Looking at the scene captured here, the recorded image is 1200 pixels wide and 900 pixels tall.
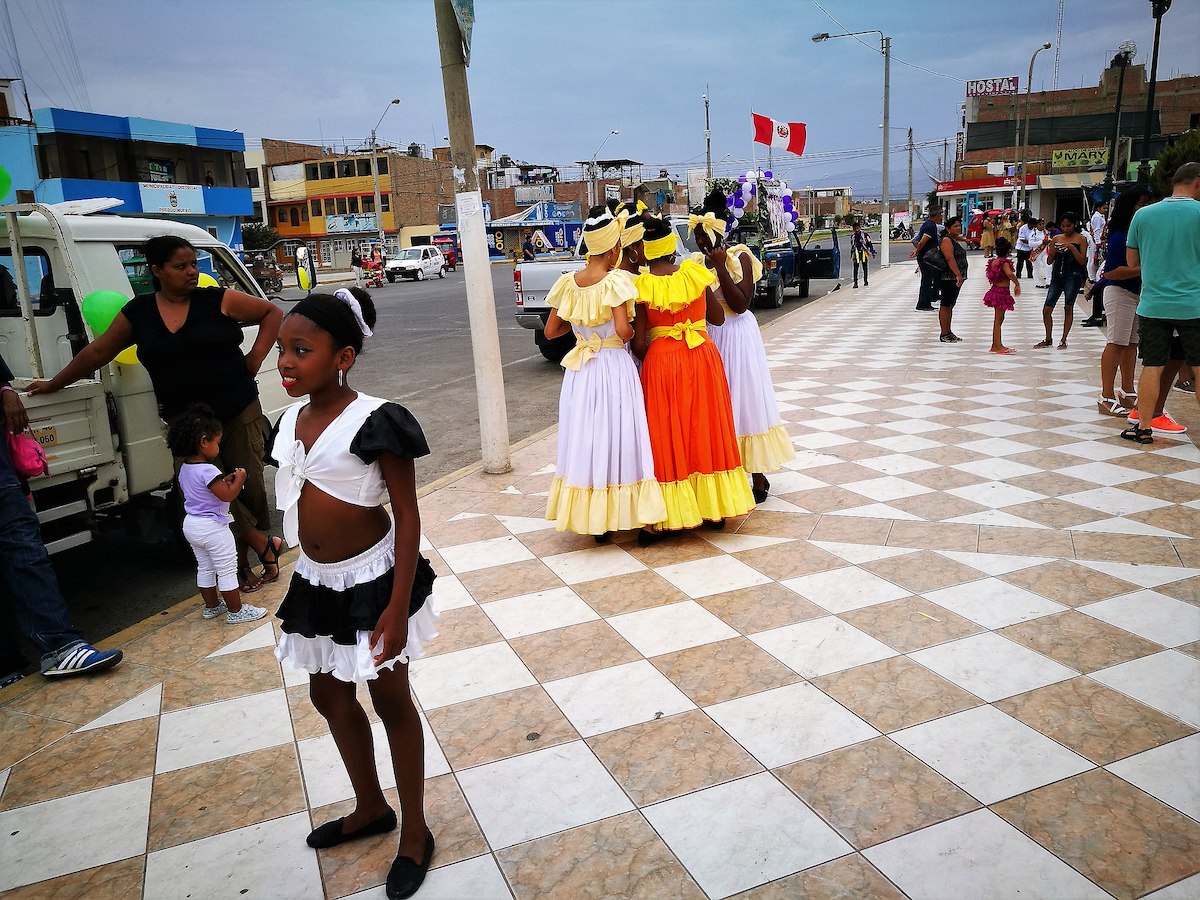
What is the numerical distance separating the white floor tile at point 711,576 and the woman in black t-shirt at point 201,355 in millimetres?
2304

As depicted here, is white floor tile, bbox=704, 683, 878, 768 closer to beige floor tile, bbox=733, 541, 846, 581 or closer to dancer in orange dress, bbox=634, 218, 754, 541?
beige floor tile, bbox=733, 541, 846, 581

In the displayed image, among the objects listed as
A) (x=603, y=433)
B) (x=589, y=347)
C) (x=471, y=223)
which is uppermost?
(x=471, y=223)

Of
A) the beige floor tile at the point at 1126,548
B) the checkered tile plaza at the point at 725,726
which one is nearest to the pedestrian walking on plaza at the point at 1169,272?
the checkered tile plaza at the point at 725,726

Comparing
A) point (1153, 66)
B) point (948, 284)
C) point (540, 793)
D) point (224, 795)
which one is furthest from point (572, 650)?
point (1153, 66)

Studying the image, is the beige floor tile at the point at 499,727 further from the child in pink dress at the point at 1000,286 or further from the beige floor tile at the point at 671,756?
the child in pink dress at the point at 1000,286

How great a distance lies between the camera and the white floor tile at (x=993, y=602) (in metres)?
3.78

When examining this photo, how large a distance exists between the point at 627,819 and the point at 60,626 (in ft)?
9.24

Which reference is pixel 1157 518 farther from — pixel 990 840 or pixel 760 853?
pixel 760 853

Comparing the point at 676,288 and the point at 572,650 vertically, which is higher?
the point at 676,288

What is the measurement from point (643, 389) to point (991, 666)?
94.3 inches

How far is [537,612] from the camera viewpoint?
4.12m

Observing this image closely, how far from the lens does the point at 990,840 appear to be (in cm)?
243

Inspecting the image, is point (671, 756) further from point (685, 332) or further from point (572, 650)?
point (685, 332)

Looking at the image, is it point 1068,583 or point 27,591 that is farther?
point 1068,583
